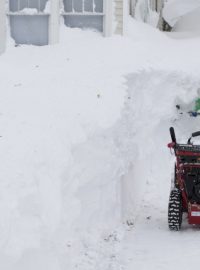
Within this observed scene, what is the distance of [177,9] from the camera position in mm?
20062

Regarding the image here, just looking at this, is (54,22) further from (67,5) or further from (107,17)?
(107,17)

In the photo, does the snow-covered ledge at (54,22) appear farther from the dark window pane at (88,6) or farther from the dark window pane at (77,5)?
the dark window pane at (88,6)

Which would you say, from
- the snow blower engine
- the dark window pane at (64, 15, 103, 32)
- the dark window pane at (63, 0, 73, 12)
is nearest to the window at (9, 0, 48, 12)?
the dark window pane at (63, 0, 73, 12)

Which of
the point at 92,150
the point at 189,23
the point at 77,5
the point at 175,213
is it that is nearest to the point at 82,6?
Result: the point at 77,5

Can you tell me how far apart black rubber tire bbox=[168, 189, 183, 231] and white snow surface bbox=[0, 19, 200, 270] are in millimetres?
138

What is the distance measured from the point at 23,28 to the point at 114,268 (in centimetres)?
784

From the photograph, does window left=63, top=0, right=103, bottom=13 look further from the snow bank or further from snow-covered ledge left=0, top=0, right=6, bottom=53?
the snow bank

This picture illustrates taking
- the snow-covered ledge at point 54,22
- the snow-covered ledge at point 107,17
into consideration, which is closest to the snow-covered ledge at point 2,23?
the snow-covered ledge at point 54,22

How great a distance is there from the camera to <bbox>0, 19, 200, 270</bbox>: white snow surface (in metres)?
7.21

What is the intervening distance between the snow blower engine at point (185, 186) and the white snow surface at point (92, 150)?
0.27 m

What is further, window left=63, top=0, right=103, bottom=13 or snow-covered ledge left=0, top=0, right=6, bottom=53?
window left=63, top=0, right=103, bottom=13

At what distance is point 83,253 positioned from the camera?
7922mm

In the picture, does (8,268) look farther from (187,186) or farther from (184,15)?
(184,15)

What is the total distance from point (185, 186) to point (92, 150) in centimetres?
155
